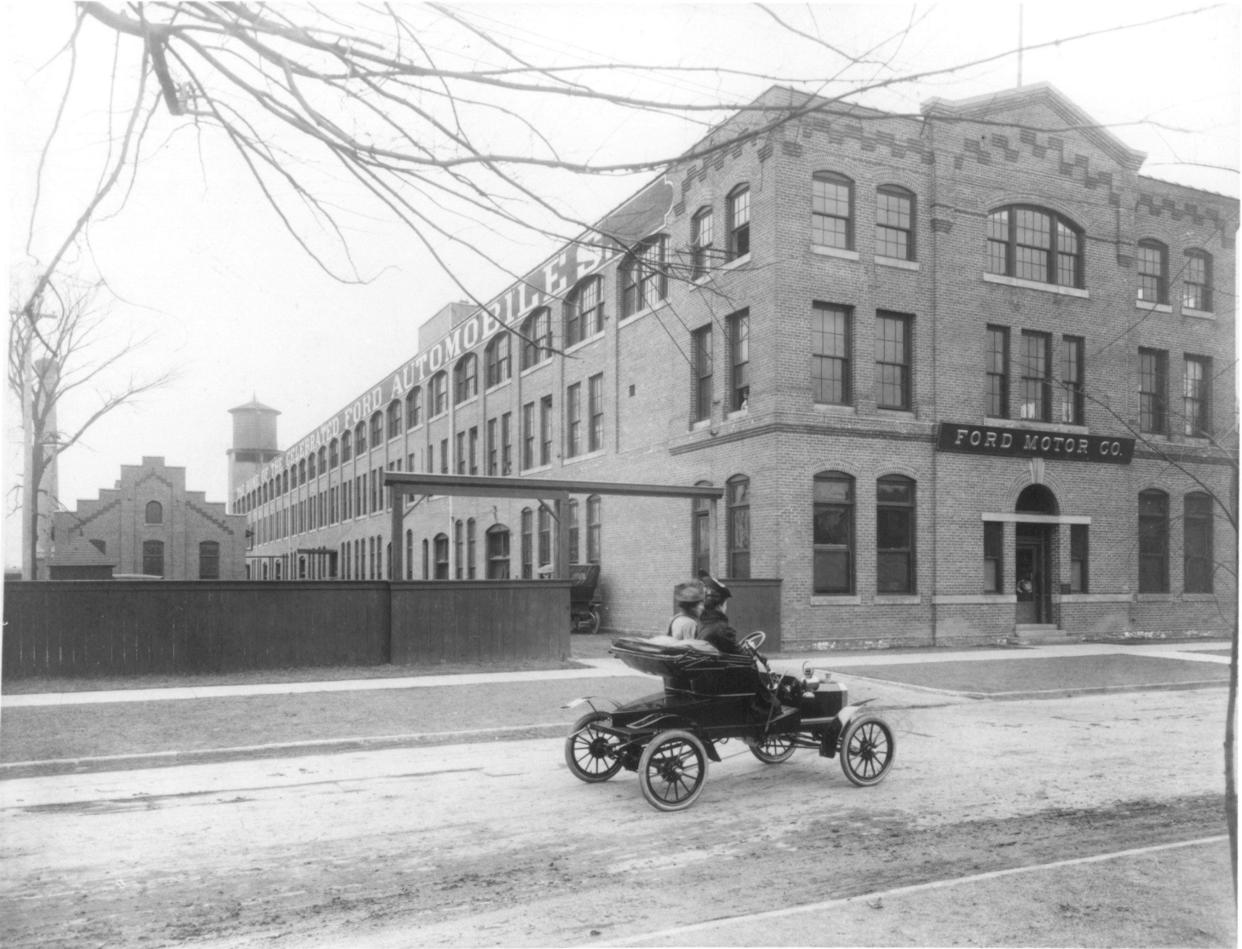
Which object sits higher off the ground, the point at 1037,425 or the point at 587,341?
the point at 587,341

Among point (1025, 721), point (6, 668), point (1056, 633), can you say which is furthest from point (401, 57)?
point (1056, 633)

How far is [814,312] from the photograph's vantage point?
70.2 ft

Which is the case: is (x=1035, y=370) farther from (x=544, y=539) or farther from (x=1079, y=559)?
(x=544, y=539)

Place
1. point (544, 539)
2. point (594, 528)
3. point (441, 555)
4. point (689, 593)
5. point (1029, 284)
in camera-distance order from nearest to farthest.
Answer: point (689, 593) < point (1029, 284) < point (594, 528) < point (544, 539) < point (441, 555)

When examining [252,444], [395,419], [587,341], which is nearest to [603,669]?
[587,341]

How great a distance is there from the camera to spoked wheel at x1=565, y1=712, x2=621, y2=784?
320 inches

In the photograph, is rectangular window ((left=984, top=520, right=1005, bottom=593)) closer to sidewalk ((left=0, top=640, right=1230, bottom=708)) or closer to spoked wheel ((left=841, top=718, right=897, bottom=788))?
sidewalk ((left=0, top=640, right=1230, bottom=708))

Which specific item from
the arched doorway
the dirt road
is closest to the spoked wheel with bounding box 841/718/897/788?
the dirt road

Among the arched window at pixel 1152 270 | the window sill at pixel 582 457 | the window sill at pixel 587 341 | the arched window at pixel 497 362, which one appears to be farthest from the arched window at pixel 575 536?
the arched window at pixel 1152 270

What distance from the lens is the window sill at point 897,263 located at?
21.7m

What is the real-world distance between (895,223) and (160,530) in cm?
2831

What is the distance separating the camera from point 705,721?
8.01m

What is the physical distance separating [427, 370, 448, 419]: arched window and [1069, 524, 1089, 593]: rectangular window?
81.3 feet

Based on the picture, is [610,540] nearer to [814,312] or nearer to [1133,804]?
[814,312]
